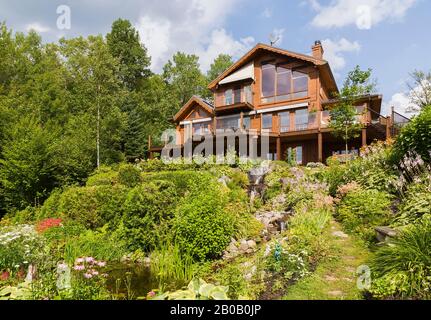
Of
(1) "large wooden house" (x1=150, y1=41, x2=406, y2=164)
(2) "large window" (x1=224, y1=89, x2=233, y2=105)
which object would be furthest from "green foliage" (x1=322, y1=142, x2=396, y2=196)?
(2) "large window" (x1=224, y1=89, x2=233, y2=105)

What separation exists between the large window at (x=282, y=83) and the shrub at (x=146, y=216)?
17151 millimetres

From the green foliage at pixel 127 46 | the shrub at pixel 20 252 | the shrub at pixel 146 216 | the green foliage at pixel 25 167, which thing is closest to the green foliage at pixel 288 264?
the shrub at pixel 146 216

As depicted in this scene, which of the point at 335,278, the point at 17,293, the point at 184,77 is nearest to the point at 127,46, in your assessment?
the point at 184,77

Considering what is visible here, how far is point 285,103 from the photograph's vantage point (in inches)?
949

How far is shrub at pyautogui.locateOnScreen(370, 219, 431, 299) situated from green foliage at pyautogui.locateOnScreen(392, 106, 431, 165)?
4.33 metres

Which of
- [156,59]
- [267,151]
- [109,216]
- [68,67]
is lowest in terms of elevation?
[109,216]

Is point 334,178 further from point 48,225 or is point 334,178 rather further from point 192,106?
point 192,106

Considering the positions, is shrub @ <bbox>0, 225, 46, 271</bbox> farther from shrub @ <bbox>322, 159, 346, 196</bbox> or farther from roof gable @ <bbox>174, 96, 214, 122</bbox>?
roof gable @ <bbox>174, 96, 214, 122</bbox>

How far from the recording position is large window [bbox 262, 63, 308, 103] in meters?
23.6

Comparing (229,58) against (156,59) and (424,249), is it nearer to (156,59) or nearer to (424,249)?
(156,59)

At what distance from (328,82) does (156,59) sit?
2494cm

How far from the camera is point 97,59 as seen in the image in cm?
2320

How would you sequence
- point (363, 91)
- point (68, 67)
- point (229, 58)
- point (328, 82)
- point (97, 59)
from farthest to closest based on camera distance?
point (229, 58) → point (68, 67) → point (328, 82) → point (97, 59) → point (363, 91)

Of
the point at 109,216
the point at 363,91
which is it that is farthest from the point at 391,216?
the point at 363,91
